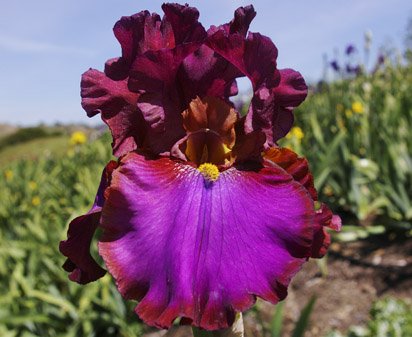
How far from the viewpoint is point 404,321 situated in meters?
2.04

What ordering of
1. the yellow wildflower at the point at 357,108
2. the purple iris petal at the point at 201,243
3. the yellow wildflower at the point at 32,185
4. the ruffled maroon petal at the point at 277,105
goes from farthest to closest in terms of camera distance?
1. the yellow wildflower at the point at 32,185
2. the yellow wildflower at the point at 357,108
3. the ruffled maroon petal at the point at 277,105
4. the purple iris petal at the point at 201,243

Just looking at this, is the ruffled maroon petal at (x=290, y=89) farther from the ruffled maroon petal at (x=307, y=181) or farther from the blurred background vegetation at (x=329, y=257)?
the blurred background vegetation at (x=329, y=257)

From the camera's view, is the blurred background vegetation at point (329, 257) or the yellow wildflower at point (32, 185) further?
the yellow wildflower at point (32, 185)

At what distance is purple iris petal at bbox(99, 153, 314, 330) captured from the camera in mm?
559

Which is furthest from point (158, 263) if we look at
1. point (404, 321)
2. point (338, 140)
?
point (338, 140)

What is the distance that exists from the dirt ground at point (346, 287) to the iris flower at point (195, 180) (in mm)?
2100

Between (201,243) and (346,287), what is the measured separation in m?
2.80

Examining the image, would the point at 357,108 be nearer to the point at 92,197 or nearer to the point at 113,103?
the point at 92,197

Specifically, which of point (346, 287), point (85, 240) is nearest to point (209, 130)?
point (85, 240)

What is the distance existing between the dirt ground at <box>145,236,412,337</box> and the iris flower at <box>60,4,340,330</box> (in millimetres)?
2100

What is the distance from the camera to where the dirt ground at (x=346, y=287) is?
2844 mm

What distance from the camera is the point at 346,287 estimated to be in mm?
3158

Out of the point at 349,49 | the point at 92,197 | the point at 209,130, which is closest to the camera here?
the point at 209,130

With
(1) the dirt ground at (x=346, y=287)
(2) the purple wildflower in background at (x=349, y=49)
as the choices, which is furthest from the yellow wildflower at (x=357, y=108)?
(2) the purple wildflower in background at (x=349, y=49)
